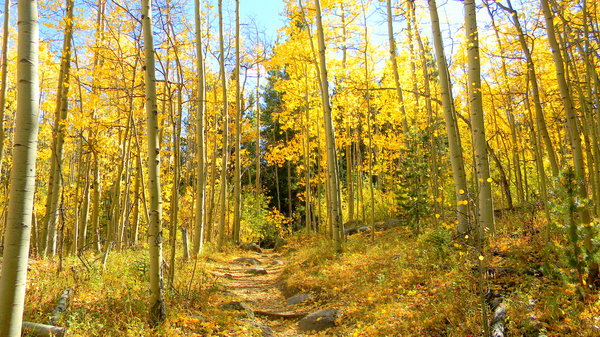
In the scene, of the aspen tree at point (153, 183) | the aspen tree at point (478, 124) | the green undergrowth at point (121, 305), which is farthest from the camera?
the aspen tree at point (478, 124)

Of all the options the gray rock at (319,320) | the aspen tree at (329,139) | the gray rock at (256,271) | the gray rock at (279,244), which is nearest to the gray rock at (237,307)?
the gray rock at (319,320)

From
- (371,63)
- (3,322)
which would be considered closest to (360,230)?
(371,63)

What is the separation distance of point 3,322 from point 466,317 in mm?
3642

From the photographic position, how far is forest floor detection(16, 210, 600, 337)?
10.2ft

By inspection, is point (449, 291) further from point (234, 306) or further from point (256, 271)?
point (256, 271)

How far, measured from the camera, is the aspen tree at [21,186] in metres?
2.29

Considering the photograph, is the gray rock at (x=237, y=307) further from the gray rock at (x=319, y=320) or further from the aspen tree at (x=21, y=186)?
the aspen tree at (x=21, y=186)

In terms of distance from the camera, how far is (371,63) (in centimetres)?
1220

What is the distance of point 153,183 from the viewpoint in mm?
3797

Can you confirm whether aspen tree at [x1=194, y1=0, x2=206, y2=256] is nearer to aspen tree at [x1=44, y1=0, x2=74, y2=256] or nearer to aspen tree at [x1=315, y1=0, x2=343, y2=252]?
aspen tree at [x1=44, y1=0, x2=74, y2=256]

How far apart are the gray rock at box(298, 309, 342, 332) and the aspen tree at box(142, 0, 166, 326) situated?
191cm

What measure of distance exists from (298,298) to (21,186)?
4.69m

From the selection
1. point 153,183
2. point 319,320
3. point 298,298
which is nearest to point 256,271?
point 298,298

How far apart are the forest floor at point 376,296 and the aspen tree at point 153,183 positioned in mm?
188
